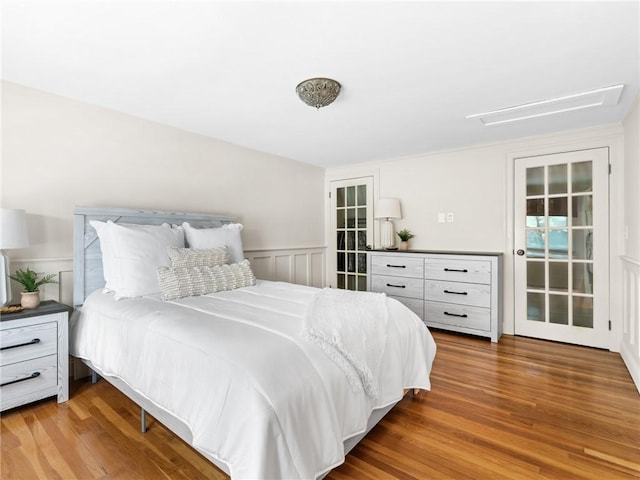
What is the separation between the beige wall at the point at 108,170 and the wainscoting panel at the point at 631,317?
3.47m

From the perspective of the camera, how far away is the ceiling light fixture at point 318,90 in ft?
7.09

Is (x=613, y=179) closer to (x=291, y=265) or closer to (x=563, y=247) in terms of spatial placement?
(x=563, y=247)

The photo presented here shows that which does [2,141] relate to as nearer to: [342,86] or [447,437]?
[342,86]

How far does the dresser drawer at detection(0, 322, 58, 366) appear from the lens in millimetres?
1954

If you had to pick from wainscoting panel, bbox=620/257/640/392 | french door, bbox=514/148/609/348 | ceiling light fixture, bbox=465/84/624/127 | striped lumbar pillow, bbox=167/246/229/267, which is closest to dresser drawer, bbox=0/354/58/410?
striped lumbar pillow, bbox=167/246/229/267

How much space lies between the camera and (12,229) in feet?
6.50

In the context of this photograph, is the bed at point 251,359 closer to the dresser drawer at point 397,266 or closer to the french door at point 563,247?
the dresser drawer at point 397,266

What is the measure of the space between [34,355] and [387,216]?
3.59 meters

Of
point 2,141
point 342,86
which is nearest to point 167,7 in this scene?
point 342,86

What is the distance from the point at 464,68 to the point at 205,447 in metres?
2.44

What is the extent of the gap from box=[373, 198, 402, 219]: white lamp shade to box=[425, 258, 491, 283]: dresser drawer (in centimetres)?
80

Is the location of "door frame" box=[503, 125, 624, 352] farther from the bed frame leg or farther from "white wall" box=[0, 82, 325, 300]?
the bed frame leg

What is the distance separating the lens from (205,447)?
1.24 meters

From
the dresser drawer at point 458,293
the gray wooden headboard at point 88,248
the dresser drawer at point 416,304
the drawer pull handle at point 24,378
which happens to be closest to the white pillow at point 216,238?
the gray wooden headboard at point 88,248
